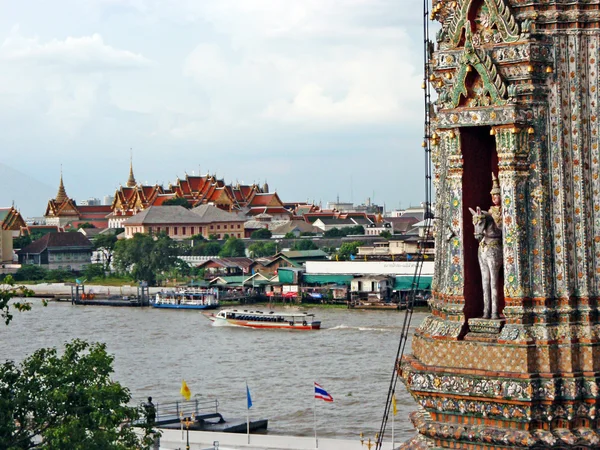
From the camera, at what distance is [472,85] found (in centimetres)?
479

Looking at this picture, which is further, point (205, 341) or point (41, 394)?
point (205, 341)

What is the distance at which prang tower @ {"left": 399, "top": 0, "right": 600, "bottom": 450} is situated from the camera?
4.54 metres

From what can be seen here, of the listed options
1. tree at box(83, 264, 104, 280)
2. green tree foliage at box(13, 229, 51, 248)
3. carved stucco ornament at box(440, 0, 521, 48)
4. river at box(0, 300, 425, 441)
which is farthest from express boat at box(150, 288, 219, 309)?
carved stucco ornament at box(440, 0, 521, 48)

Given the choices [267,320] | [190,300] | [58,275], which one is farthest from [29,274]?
[267,320]

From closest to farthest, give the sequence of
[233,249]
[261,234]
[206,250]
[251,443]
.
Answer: [251,443] → [233,249] → [206,250] → [261,234]

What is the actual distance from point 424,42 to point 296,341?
113ft

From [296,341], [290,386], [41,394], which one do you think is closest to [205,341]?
[296,341]

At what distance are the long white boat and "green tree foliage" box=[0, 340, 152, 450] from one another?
109 ft

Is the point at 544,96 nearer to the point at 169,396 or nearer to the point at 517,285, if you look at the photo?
the point at 517,285

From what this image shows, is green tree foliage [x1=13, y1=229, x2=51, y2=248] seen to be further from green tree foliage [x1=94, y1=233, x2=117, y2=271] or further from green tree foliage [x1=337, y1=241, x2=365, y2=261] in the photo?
green tree foliage [x1=337, y1=241, x2=365, y2=261]

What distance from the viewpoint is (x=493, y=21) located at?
4.73 meters

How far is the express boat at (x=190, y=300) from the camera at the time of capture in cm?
5688

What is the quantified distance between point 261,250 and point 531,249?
239ft

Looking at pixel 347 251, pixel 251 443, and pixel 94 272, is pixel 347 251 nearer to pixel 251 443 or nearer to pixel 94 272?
pixel 94 272
